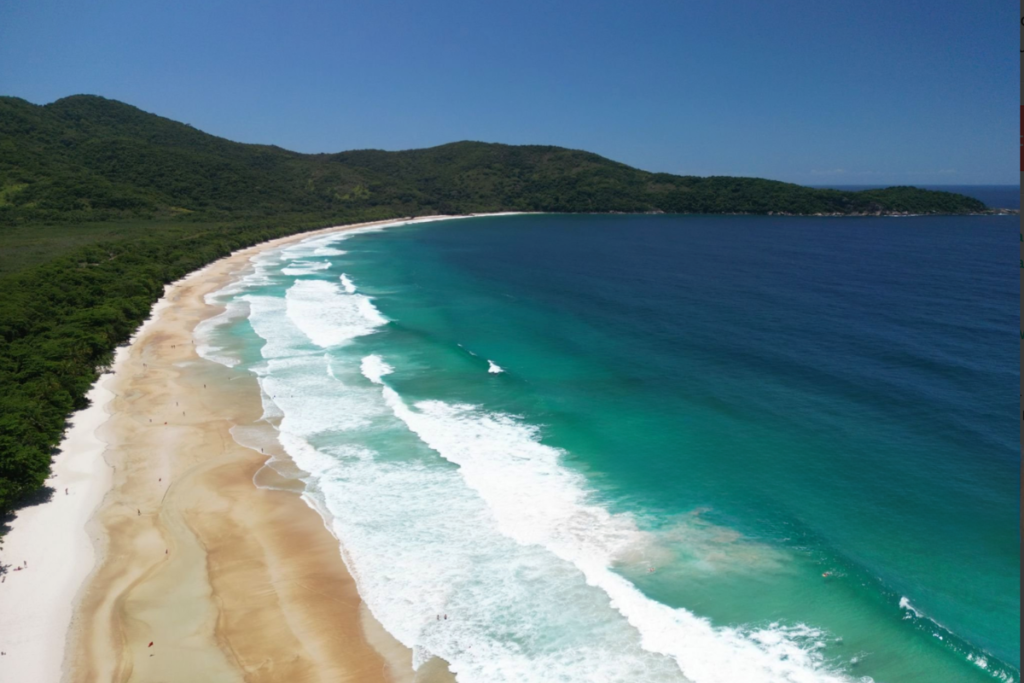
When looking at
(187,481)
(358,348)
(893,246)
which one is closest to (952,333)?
(358,348)

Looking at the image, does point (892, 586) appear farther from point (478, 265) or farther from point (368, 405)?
point (478, 265)

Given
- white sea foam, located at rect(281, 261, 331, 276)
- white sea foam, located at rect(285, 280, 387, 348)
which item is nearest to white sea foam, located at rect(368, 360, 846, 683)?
white sea foam, located at rect(285, 280, 387, 348)

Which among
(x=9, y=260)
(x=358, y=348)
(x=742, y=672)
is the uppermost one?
(x=9, y=260)

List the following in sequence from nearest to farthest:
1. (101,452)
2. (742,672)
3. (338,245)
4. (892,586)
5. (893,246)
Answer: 1. (742,672)
2. (892,586)
3. (101,452)
4. (893,246)
5. (338,245)

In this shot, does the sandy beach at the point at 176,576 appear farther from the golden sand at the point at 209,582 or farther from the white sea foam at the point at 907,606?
the white sea foam at the point at 907,606

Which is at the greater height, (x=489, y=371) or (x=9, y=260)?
(x=9, y=260)

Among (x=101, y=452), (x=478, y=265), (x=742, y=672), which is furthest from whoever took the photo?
(x=478, y=265)

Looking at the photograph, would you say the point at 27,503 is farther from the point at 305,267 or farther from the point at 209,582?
the point at 305,267

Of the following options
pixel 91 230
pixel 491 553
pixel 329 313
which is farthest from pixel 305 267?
pixel 491 553
